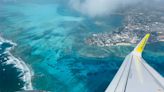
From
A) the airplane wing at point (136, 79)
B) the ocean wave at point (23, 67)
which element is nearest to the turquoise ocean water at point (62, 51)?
the ocean wave at point (23, 67)

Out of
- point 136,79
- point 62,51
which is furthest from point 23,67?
point 136,79

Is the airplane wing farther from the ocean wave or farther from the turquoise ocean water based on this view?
the ocean wave

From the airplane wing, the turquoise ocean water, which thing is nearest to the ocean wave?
the turquoise ocean water

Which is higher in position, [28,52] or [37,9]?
[37,9]

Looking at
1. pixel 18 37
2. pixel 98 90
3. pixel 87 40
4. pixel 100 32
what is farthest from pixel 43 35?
pixel 98 90

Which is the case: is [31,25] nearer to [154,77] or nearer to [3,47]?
[3,47]

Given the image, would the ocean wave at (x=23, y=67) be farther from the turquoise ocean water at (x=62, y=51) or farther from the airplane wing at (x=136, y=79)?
the airplane wing at (x=136, y=79)
